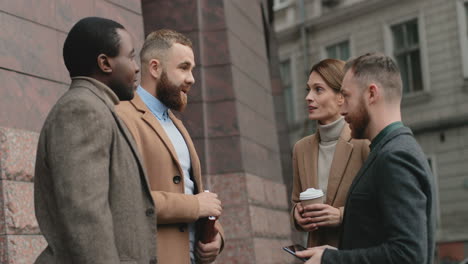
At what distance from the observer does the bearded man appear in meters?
3.47

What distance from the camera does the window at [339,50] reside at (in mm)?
23266

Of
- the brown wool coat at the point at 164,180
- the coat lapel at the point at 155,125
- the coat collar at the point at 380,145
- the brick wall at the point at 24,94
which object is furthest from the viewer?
the brick wall at the point at 24,94

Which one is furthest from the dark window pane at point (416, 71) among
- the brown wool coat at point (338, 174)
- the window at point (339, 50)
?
the brown wool coat at point (338, 174)

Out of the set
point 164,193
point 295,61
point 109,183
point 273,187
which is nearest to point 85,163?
point 109,183

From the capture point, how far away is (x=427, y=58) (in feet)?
67.8

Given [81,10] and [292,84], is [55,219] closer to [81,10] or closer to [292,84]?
[81,10]

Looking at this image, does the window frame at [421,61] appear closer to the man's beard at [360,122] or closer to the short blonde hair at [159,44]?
the short blonde hair at [159,44]

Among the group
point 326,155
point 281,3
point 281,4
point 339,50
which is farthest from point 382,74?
point 281,3

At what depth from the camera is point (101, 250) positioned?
2.67 metres

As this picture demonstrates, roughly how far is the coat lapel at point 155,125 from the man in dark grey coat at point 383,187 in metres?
0.95

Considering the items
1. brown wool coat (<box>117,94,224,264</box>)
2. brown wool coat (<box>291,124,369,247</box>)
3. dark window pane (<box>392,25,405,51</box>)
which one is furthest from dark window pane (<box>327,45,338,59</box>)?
brown wool coat (<box>117,94,224,264</box>)

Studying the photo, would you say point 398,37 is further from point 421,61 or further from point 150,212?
point 150,212

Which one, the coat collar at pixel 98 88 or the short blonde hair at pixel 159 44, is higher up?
the short blonde hair at pixel 159 44

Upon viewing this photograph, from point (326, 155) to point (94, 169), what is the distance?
1.62m
